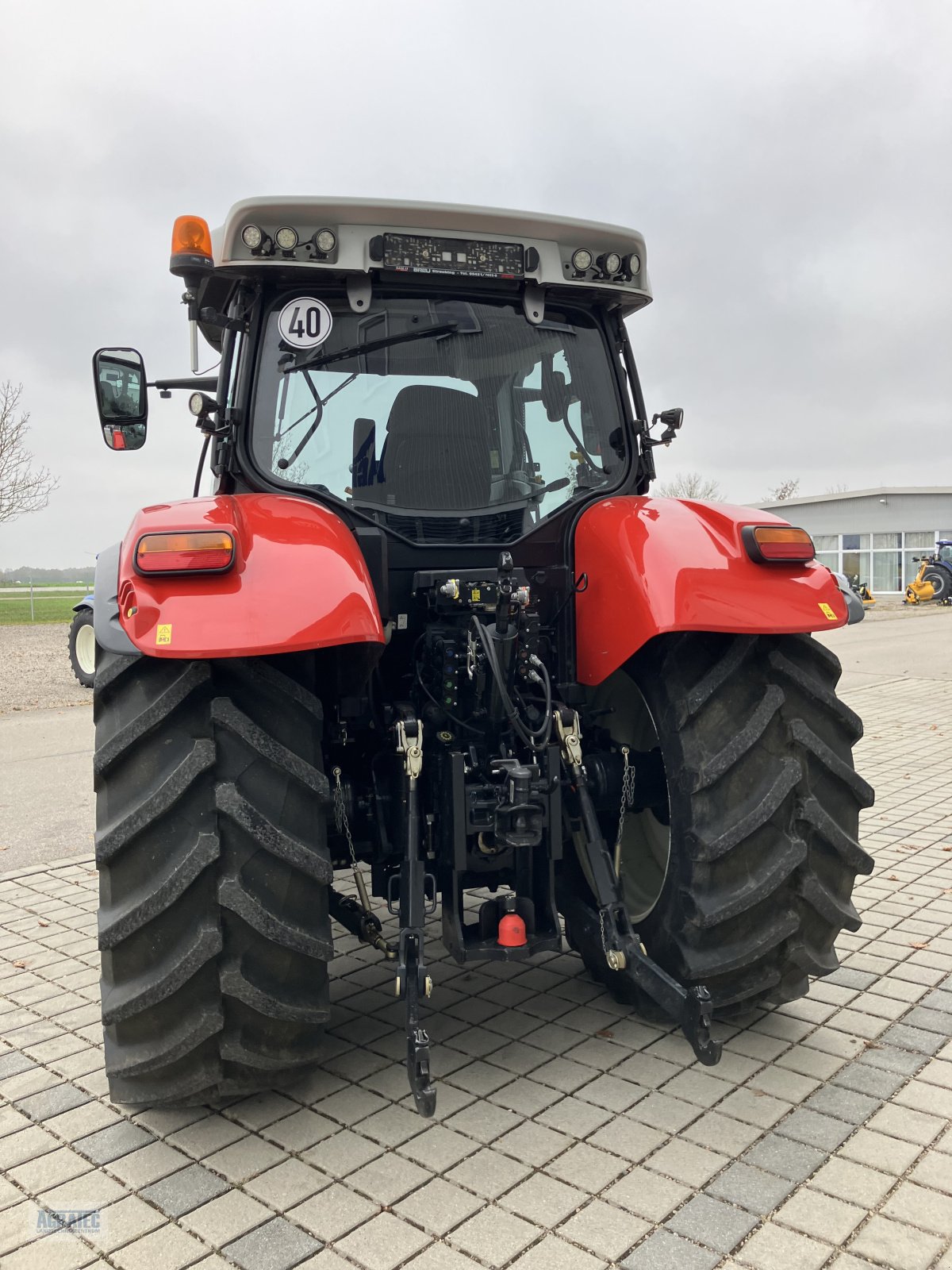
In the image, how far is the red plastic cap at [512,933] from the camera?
304 cm

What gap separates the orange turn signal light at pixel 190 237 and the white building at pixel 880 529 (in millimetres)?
37434

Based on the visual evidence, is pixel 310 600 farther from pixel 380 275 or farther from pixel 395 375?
pixel 380 275

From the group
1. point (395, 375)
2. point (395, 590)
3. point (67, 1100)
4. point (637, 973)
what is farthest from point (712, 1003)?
point (395, 375)

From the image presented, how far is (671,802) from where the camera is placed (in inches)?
122

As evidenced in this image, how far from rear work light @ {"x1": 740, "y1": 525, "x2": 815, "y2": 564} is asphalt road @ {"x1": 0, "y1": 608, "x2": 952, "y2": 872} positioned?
14.3ft

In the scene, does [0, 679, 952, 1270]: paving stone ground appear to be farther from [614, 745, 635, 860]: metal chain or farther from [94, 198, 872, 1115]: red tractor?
[614, 745, 635, 860]: metal chain

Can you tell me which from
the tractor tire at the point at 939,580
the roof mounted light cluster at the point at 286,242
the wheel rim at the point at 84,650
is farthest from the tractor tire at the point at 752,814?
the tractor tire at the point at 939,580

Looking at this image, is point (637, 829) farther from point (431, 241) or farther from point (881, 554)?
point (881, 554)

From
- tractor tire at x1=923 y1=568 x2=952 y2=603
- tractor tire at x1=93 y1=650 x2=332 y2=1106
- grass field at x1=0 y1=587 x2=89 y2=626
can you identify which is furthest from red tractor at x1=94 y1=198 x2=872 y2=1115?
tractor tire at x1=923 y1=568 x2=952 y2=603

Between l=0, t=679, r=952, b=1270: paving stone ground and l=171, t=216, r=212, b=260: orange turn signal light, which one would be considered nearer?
l=0, t=679, r=952, b=1270: paving stone ground

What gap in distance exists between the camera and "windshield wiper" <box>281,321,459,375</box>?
348 centimetres

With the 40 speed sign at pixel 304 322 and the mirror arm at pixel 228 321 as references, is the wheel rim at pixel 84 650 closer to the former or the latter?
the mirror arm at pixel 228 321

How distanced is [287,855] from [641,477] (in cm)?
209

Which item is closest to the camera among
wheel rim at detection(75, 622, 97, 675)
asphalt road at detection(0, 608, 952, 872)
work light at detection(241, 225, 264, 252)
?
work light at detection(241, 225, 264, 252)
